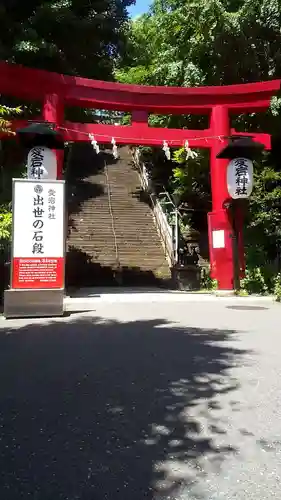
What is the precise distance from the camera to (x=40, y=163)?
1245 centimetres

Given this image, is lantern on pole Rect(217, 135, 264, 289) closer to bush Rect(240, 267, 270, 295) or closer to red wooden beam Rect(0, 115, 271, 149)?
bush Rect(240, 267, 270, 295)

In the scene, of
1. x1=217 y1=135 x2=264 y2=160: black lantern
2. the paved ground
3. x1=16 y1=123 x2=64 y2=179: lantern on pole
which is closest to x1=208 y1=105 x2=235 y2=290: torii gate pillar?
x1=217 y1=135 x2=264 y2=160: black lantern

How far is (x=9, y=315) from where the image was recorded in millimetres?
8906

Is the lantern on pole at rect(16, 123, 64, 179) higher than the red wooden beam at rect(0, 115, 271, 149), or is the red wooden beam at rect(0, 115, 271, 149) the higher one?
the red wooden beam at rect(0, 115, 271, 149)

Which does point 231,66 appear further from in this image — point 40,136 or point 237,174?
point 40,136

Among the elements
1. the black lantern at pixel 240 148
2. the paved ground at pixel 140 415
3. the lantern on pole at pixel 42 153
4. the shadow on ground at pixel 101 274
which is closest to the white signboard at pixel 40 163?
the lantern on pole at pixel 42 153

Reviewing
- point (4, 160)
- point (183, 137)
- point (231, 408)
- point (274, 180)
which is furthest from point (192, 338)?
point (4, 160)

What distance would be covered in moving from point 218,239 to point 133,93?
491cm

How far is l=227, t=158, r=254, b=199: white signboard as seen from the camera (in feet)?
43.4

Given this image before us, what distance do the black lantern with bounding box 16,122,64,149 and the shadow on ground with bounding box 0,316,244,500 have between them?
6.52m

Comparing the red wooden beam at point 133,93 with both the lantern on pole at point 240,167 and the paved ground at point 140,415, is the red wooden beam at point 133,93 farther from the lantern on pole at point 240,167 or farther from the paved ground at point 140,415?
the paved ground at point 140,415

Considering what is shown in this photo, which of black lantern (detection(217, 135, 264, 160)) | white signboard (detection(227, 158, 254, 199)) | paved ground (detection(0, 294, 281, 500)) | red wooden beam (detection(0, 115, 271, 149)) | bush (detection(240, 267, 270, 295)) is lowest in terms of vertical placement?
paved ground (detection(0, 294, 281, 500))

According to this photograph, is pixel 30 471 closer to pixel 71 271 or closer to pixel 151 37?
pixel 71 271

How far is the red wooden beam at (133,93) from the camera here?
12.6m
